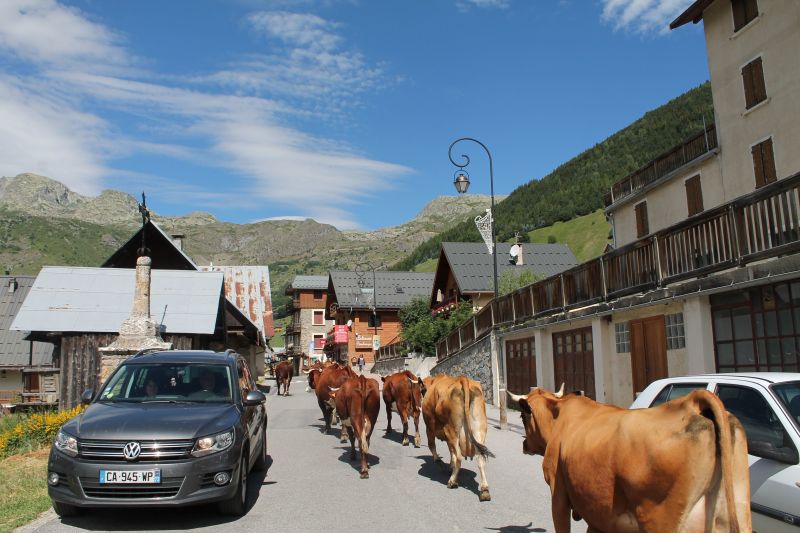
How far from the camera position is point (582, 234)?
9544 cm

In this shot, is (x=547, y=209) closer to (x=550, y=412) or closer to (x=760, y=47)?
(x=760, y=47)

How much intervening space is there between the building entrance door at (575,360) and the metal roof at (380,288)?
132 ft

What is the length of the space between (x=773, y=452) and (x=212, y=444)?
520cm

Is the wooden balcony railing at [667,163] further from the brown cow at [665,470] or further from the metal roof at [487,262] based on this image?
the brown cow at [665,470]

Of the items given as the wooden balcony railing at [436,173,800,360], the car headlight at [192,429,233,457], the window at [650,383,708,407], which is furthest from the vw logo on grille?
the wooden balcony railing at [436,173,800,360]

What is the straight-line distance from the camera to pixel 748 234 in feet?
34.8

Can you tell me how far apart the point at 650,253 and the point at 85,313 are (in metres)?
18.5

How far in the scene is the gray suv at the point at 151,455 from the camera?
631cm

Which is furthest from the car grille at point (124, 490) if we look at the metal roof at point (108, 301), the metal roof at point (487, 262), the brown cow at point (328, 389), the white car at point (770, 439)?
the metal roof at point (487, 262)

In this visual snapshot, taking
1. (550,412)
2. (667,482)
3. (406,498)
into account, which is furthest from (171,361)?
(667,482)

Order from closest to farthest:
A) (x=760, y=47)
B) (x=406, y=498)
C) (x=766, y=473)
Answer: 1. (x=766, y=473)
2. (x=406, y=498)
3. (x=760, y=47)

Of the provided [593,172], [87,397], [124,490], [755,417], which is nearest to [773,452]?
[755,417]

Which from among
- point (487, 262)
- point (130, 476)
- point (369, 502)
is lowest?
point (369, 502)

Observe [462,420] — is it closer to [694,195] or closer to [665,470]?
[665,470]
